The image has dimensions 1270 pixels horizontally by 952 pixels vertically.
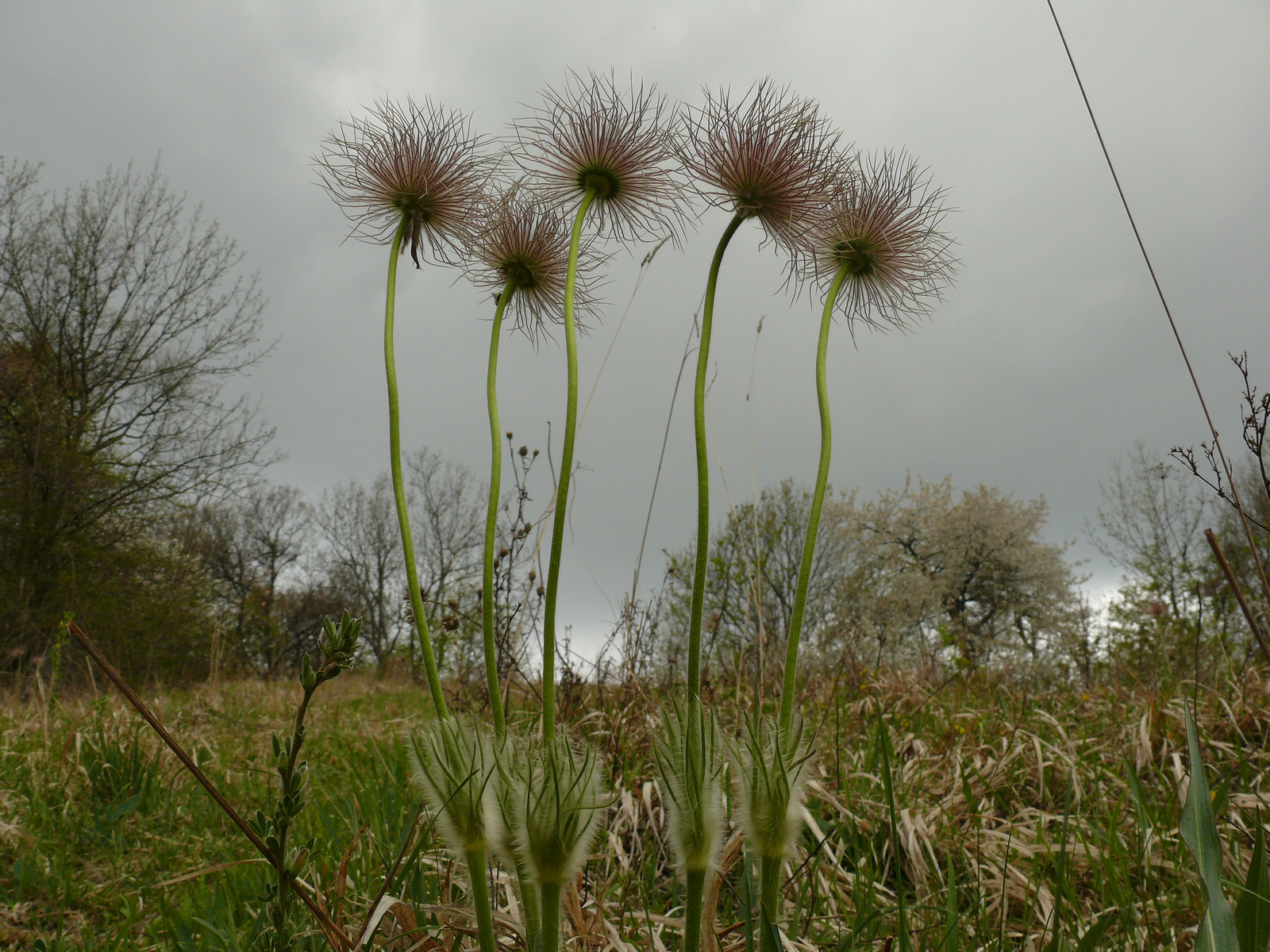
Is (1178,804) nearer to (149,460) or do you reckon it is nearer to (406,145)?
(406,145)

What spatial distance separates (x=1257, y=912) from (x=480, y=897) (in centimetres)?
116

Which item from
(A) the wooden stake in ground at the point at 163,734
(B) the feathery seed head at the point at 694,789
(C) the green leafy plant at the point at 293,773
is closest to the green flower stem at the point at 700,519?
(B) the feathery seed head at the point at 694,789

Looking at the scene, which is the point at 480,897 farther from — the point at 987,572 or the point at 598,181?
the point at 987,572

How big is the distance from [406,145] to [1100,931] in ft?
5.96

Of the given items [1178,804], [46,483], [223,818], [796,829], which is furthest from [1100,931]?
[46,483]

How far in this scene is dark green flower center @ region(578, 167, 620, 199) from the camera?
147 centimetres

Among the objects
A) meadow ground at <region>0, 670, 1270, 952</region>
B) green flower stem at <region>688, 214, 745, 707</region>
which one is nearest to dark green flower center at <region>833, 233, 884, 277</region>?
green flower stem at <region>688, 214, 745, 707</region>

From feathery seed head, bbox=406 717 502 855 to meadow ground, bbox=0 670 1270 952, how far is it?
29 centimetres

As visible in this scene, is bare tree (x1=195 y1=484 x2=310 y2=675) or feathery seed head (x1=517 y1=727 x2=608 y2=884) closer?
feathery seed head (x1=517 y1=727 x2=608 y2=884)

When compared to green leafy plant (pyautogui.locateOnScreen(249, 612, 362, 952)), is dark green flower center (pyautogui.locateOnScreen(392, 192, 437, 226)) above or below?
above

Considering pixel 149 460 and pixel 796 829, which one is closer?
pixel 796 829

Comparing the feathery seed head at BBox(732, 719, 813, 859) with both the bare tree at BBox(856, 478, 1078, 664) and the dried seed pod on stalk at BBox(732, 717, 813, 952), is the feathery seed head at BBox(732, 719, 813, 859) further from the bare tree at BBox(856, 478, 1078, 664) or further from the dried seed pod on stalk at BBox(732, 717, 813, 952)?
the bare tree at BBox(856, 478, 1078, 664)

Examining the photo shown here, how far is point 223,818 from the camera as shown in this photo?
10.1 feet

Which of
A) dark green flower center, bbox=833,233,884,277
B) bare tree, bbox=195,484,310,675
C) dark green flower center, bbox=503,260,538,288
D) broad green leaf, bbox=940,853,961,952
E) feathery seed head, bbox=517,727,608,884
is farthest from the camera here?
bare tree, bbox=195,484,310,675
